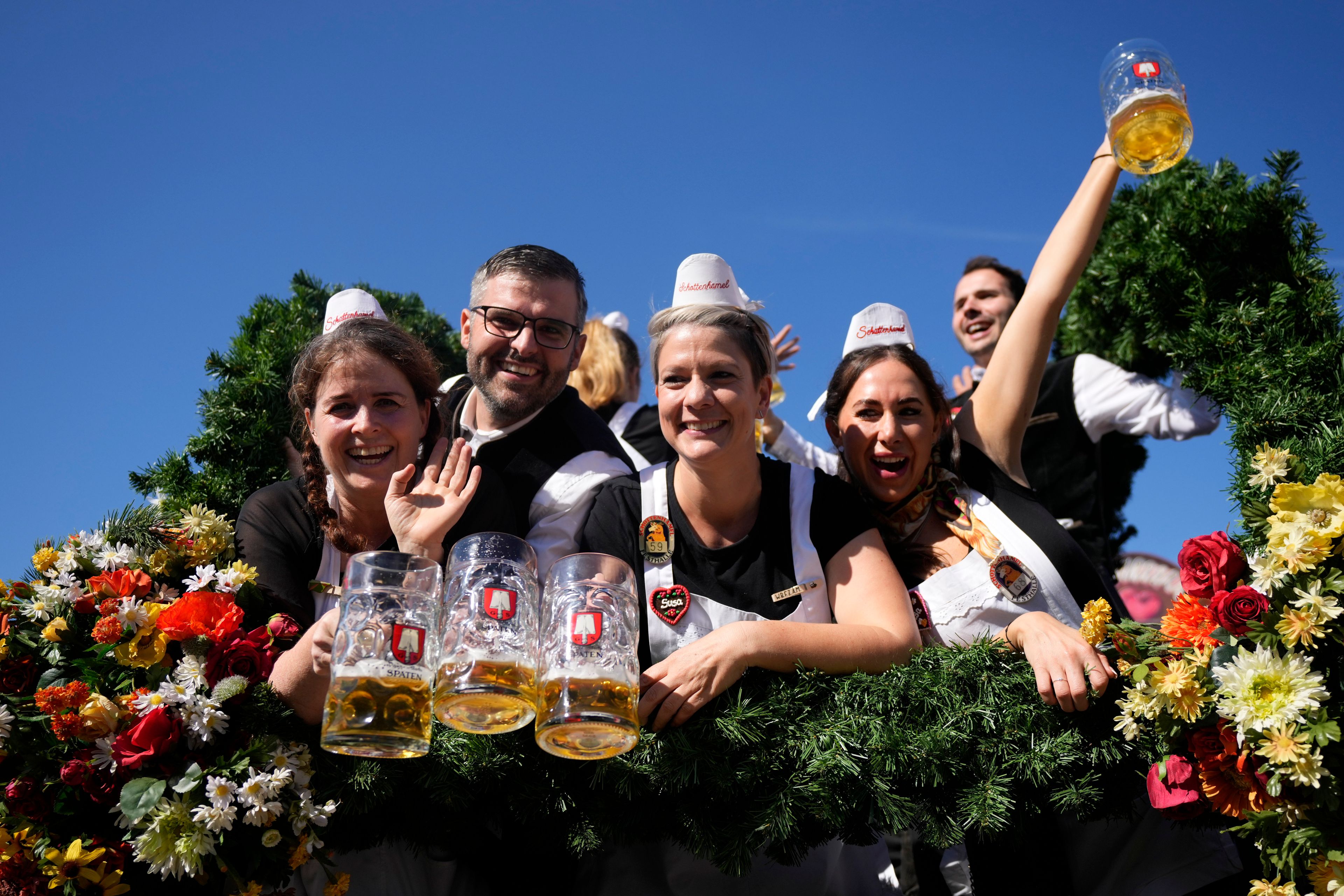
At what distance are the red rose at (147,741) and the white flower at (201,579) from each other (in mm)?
414

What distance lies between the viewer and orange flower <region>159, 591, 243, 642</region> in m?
2.71

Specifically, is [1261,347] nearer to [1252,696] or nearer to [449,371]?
[1252,696]

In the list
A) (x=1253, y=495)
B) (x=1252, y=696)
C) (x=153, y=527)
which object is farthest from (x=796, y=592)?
(x=153, y=527)

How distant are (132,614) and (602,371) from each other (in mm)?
3509

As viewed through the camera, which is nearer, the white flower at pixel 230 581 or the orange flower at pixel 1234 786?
the orange flower at pixel 1234 786

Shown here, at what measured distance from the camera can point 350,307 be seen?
4473mm

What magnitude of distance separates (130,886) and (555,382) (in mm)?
2289

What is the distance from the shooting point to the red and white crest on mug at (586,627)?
220 cm

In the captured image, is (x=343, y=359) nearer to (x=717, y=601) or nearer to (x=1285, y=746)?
(x=717, y=601)

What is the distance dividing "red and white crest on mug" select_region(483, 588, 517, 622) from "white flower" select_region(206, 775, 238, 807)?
33.6 inches

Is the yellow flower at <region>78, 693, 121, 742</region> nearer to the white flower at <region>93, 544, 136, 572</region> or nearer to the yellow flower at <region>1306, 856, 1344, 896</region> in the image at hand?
the white flower at <region>93, 544, 136, 572</region>

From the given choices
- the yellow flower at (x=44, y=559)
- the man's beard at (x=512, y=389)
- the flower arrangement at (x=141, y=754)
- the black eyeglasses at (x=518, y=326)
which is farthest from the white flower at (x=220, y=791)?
the black eyeglasses at (x=518, y=326)

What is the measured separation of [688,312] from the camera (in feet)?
11.3

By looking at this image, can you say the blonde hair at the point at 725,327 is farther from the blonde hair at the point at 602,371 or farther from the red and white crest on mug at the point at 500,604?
the blonde hair at the point at 602,371
